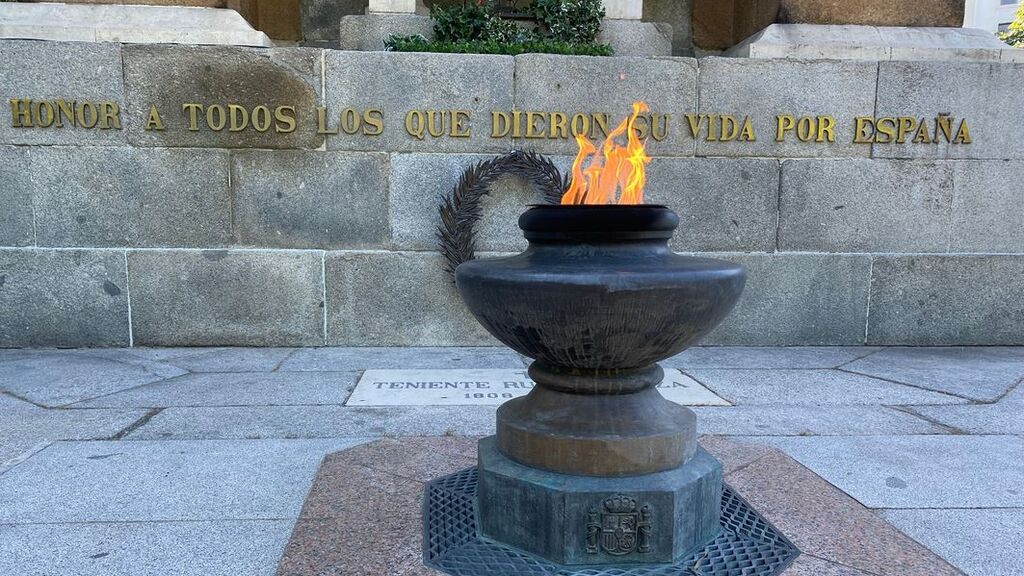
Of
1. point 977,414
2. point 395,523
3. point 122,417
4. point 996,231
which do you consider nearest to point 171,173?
point 122,417

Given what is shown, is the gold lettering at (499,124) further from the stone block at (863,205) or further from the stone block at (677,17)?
the stone block at (677,17)

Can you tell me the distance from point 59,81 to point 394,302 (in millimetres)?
3365

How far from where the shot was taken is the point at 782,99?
18.7 feet

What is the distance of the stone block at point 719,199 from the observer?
571 cm

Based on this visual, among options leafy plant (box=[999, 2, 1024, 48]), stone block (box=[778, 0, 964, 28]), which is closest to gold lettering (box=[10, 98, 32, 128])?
stone block (box=[778, 0, 964, 28])

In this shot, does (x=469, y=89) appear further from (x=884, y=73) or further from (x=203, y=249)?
(x=884, y=73)

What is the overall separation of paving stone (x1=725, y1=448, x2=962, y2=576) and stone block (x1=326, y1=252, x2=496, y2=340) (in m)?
3.28

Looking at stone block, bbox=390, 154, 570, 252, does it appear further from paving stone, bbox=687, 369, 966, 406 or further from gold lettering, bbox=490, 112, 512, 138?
paving stone, bbox=687, 369, 966, 406

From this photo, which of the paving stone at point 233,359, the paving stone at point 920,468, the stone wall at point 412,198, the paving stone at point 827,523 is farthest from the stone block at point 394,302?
the paving stone at point 827,523

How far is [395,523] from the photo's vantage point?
2.26 m

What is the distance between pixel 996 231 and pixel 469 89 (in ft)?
17.0

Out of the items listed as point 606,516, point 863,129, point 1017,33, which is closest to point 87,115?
point 606,516

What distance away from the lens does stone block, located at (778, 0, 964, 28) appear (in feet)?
20.0

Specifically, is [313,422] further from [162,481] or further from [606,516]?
[606,516]
